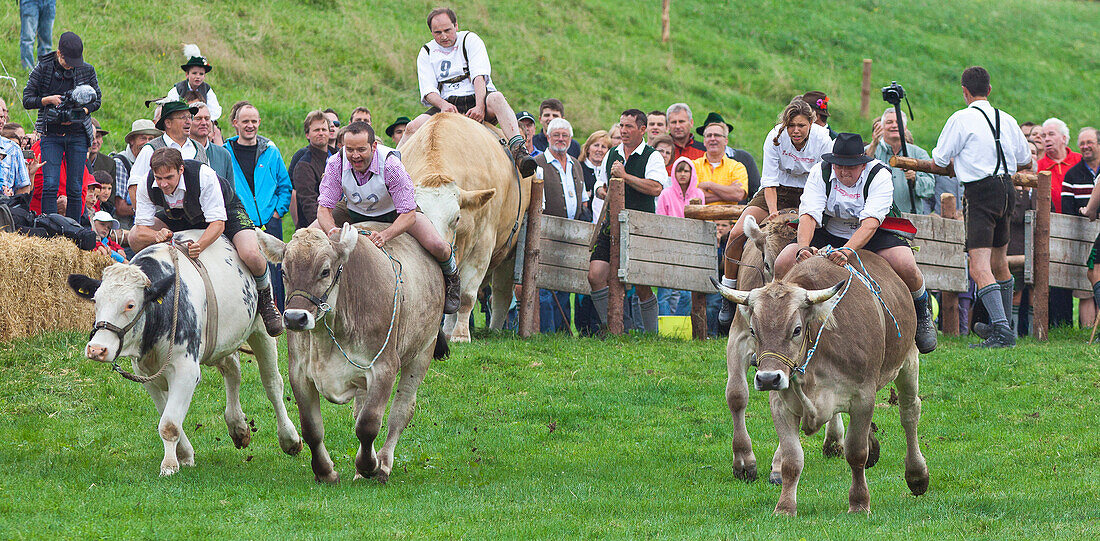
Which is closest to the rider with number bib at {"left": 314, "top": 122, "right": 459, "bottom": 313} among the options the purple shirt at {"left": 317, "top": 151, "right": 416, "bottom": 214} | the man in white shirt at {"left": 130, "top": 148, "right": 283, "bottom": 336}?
the purple shirt at {"left": 317, "top": 151, "right": 416, "bottom": 214}

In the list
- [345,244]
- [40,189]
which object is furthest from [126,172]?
[345,244]

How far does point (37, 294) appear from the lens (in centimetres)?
1268

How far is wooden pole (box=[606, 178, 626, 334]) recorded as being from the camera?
14.7 meters

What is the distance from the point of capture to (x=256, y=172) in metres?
14.0

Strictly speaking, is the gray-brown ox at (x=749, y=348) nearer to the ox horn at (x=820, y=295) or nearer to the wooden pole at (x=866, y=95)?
the ox horn at (x=820, y=295)

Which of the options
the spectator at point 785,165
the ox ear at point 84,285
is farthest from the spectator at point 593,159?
the ox ear at point 84,285

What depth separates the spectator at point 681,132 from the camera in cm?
1569

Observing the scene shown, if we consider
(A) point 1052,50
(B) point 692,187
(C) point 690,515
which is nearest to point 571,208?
(B) point 692,187

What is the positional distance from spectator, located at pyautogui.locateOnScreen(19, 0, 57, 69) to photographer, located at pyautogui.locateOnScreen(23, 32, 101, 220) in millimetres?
8308

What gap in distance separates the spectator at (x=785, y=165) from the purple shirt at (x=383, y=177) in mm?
2744

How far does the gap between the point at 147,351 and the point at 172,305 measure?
37 cm

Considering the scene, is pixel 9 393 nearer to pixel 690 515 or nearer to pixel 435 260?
pixel 435 260

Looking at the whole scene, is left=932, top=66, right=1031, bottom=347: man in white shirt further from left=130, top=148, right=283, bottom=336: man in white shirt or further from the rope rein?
left=130, top=148, right=283, bottom=336: man in white shirt

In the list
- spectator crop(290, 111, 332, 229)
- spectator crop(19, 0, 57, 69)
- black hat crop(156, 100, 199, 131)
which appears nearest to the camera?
black hat crop(156, 100, 199, 131)
